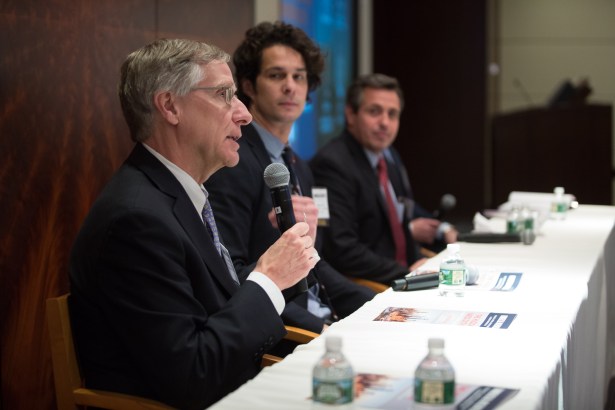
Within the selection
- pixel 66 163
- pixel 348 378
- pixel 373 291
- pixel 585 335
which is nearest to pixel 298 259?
pixel 348 378

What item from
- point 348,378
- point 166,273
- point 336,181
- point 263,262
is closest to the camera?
point 348,378

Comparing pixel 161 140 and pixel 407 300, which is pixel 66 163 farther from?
pixel 407 300

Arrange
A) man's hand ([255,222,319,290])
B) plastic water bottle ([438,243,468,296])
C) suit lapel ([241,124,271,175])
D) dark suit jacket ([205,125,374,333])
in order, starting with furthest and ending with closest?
suit lapel ([241,124,271,175]), dark suit jacket ([205,125,374,333]), plastic water bottle ([438,243,468,296]), man's hand ([255,222,319,290])

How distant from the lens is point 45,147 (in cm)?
305

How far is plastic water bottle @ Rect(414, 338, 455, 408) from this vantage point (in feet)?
5.05

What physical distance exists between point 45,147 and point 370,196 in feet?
5.47

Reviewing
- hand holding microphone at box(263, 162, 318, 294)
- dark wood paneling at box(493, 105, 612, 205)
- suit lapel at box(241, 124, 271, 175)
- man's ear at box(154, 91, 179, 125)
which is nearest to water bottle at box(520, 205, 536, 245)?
suit lapel at box(241, 124, 271, 175)

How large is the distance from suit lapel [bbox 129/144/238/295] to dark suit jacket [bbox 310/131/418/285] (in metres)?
1.74

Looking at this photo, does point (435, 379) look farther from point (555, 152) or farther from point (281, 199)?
point (555, 152)

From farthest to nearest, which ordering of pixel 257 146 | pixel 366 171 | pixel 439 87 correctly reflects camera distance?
pixel 439 87 → pixel 366 171 → pixel 257 146

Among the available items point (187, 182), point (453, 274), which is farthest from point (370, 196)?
point (187, 182)

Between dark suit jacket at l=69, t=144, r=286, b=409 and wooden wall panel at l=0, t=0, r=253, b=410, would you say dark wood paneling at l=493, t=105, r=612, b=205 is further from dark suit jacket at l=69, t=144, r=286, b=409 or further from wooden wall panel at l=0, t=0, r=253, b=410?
dark suit jacket at l=69, t=144, r=286, b=409

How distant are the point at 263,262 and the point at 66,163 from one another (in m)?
1.21

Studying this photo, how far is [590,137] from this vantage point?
7.72 meters
